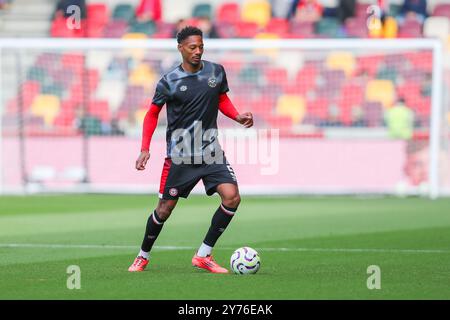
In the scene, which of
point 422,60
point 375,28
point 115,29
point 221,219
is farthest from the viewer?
point 115,29

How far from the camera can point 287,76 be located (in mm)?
23453

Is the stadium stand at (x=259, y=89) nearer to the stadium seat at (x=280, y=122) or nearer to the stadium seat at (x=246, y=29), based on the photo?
the stadium seat at (x=280, y=122)

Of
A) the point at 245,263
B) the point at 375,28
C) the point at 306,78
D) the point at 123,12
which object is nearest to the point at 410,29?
the point at 375,28

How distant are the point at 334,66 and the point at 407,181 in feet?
9.99

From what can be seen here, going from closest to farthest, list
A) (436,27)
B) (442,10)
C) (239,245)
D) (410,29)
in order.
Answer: (239,245), (410,29), (436,27), (442,10)

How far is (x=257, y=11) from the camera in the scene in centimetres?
2884

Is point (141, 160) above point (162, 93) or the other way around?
the other way around

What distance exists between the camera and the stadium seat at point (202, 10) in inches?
1125

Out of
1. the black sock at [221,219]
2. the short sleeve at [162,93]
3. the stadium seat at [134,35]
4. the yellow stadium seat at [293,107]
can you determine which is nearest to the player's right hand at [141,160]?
the short sleeve at [162,93]

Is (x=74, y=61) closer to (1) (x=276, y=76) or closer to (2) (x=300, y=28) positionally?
(1) (x=276, y=76)

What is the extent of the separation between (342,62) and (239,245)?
11553mm

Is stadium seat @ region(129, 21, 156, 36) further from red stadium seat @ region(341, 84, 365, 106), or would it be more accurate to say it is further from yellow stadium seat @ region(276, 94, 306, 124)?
red stadium seat @ region(341, 84, 365, 106)

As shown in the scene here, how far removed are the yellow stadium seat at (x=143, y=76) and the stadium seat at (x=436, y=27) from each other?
7.83 meters

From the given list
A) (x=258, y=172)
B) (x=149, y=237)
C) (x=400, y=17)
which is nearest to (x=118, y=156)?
(x=258, y=172)
